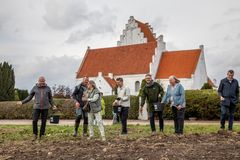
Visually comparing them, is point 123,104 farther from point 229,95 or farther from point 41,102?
point 229,95

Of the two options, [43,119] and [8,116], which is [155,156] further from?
[8,116]

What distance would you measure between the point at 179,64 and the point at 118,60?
9.15 meters

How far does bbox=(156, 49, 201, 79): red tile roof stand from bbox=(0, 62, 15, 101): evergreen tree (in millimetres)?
23484

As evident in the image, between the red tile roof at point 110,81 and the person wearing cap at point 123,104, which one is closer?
the person wearing cap at point 123,104

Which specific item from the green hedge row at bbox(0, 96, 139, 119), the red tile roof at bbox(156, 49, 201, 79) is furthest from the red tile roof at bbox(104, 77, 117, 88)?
the green hedge row at bbox(0, 96, 139, 119)

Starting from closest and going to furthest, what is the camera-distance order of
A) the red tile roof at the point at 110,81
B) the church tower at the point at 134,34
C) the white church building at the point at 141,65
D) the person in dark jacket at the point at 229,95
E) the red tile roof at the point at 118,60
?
1. the person in dark jacket at the point at 229,95
2. the red tile roof at the point at 110,81
3. the white church building at the point at 141,65
4. the red tile roof at the point at 118,60
5. the church tower at the point at 134,34

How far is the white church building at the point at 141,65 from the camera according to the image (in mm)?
63781

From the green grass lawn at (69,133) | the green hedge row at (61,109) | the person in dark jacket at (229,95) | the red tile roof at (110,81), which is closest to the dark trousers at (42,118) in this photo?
the green grass lawn at (69,133)

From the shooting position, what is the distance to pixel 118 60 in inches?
2662

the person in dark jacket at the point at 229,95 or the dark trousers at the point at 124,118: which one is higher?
the person in dark jacket at the point at 229,95

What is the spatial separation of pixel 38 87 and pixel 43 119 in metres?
1.02

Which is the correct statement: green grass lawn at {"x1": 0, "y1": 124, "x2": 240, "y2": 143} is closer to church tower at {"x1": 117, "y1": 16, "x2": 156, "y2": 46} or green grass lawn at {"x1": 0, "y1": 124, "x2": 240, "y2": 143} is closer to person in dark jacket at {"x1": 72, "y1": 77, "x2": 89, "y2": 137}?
person in dark jacket at {"x1": 72, "y1": 77, "x2": 89, "y2": 137}

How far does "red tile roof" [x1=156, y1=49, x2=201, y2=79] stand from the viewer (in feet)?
209

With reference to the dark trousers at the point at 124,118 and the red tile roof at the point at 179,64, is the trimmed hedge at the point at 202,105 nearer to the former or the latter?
the dark trousers at the point at 124,118
